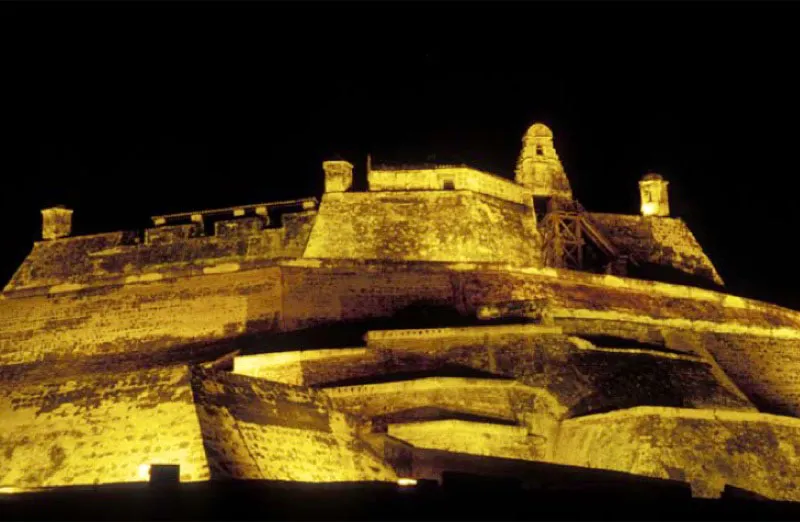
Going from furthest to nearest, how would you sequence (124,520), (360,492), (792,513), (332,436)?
(332,436) → (792,513) → (360,492) → (124,520)

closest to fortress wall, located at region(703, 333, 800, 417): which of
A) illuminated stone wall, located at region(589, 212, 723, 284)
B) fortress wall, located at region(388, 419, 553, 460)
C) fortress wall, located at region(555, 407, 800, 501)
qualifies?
fortress wall, located at region(555, 407, 800, 501)

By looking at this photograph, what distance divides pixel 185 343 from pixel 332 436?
339 inches

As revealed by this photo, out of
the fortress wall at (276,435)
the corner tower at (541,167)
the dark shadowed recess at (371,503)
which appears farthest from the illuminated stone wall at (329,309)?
the dark shadowed recess at (371,503)

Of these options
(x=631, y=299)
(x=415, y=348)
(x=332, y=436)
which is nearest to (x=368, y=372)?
(x=415, y=348)

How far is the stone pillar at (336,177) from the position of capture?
32.6m

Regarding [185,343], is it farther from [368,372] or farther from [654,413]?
[654,413]

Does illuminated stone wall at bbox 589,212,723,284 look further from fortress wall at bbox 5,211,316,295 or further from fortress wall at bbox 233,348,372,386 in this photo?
fortress wall at bbox 233,348,372,386

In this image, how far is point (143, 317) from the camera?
31281mm

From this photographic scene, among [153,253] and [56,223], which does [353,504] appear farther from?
[56,223]

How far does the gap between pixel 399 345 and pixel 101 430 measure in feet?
25.1

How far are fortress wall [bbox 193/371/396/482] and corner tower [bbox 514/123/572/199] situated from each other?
13123mm

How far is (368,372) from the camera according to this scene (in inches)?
1029

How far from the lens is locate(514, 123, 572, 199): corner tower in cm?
3491

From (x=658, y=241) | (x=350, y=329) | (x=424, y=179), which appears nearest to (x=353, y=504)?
(x=350, y=329)
